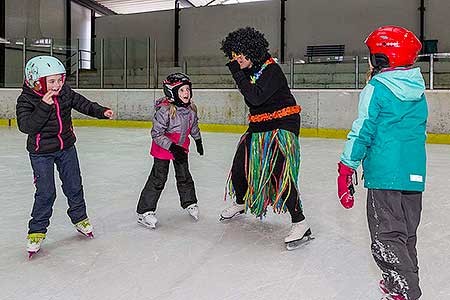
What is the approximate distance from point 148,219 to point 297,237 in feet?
2.51

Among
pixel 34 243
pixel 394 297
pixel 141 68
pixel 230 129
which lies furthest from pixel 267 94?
pixel 141 68

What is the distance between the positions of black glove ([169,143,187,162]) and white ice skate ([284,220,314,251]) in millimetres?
645

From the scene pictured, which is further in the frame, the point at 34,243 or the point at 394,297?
the point at 34,243

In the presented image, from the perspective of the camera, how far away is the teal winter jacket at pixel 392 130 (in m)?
1.39

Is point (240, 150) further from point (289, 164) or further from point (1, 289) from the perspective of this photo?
point (1, 289)

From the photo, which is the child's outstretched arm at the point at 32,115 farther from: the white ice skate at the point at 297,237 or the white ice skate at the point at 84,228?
the white ice skate at the point at 297,237

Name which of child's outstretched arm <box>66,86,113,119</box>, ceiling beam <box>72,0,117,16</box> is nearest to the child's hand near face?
child's outstretched arm <box>66,86,113,119</box>

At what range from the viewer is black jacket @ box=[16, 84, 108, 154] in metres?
1.92

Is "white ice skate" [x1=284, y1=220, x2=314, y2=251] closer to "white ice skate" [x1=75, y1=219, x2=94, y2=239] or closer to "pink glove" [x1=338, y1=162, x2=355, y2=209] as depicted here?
"pink glove" [x1=338, y1=162, x2=355, y2=209]

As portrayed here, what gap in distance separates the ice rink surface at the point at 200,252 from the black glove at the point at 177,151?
1.18 feet

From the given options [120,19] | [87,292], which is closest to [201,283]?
[87,292]

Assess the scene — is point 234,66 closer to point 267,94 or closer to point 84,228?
point 267,94

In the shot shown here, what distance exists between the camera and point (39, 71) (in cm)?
192

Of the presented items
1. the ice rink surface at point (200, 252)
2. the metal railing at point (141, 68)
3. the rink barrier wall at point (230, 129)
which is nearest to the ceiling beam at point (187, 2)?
the metal railing at point (141, 68)
